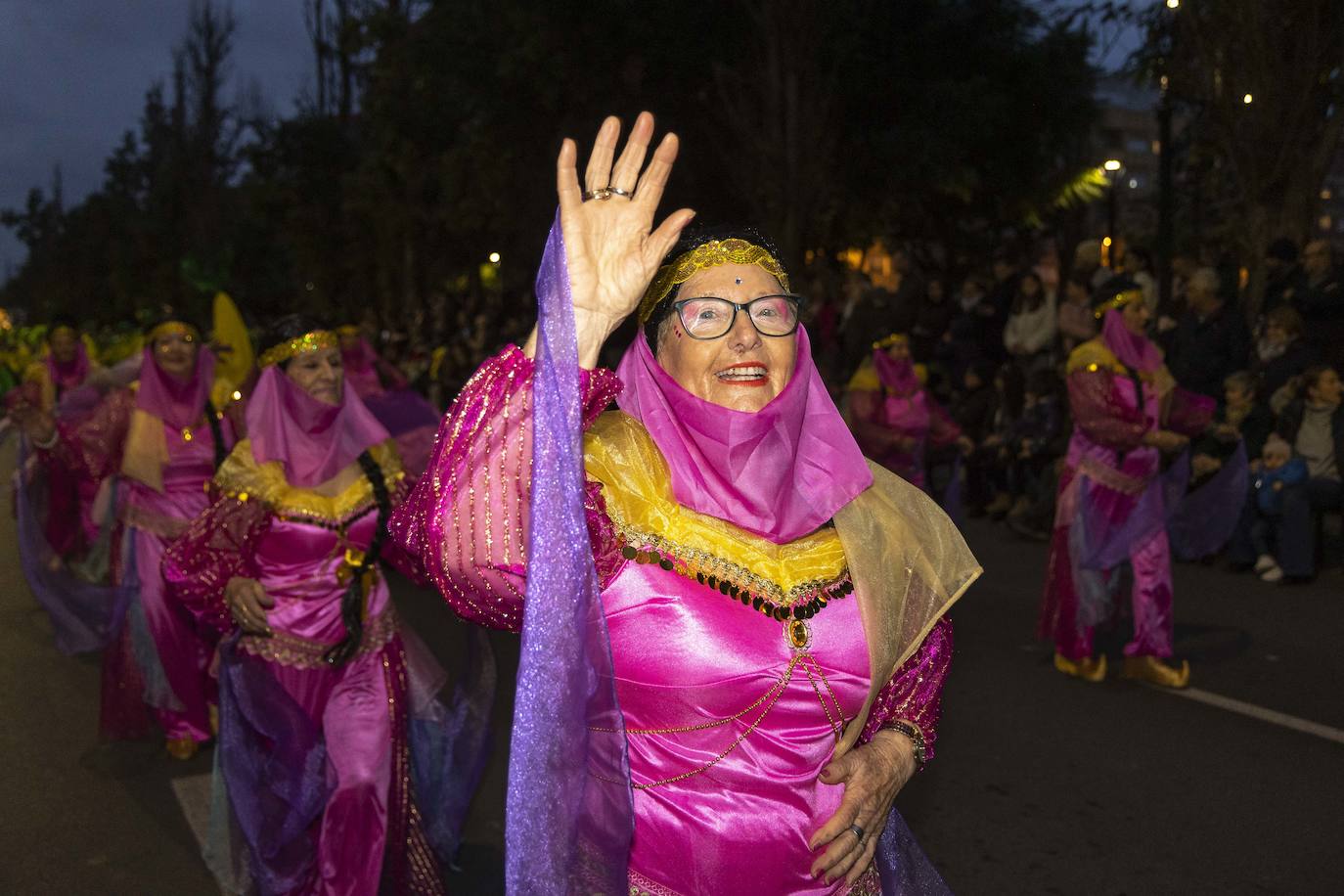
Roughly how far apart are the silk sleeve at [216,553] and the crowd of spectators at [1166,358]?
465 centimetres

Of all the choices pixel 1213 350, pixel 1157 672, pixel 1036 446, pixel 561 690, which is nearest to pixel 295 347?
pixel 561 690

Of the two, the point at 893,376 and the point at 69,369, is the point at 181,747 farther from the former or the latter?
the point at 69,369

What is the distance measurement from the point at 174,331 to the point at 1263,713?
536 cm

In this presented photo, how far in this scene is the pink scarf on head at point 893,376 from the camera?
9508 millimetres

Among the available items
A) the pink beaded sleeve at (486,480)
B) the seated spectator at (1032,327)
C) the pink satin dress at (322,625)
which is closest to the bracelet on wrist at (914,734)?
the pink beaded sleeve at (486,480)

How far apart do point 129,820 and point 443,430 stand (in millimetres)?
3866

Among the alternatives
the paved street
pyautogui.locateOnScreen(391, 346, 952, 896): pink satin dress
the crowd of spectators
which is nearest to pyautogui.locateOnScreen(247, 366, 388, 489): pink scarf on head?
the paved street

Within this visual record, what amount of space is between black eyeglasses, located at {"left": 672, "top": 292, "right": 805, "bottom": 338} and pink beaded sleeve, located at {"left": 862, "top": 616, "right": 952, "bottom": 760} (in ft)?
2.09

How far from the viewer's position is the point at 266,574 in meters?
4.18

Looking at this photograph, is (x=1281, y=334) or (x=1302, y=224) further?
(x=1302, y=224)

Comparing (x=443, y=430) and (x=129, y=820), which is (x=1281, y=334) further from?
(x=443, y=430)

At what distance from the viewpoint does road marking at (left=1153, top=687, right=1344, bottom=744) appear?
5.78 meters

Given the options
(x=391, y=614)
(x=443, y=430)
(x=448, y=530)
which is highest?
(x=443, y=430)

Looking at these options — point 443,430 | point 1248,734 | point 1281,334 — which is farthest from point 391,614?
point 1281,334
